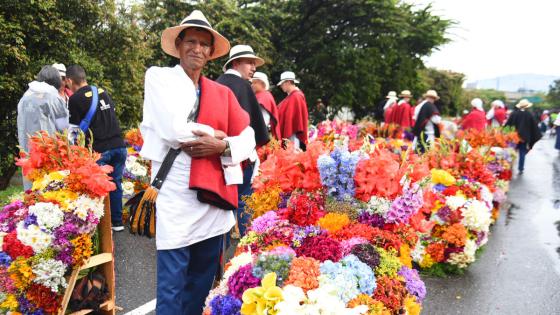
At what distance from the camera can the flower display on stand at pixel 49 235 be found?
2826 mm

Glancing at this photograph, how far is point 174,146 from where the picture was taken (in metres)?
2.35

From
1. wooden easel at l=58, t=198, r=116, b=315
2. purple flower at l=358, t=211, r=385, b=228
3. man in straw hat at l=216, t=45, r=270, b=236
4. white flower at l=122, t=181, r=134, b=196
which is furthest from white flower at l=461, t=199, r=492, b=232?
white flower at l=122, t=181, r=134, b=196

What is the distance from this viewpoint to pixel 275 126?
546cm

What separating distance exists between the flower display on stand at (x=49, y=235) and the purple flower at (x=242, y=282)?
48.1 inches

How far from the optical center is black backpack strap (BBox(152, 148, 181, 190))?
236 cm

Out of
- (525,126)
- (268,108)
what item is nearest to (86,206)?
(268,108)

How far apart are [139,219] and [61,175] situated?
67 centimetres

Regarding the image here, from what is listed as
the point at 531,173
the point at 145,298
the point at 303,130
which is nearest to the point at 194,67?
the point at 145,298

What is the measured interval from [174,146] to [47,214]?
1.17 m

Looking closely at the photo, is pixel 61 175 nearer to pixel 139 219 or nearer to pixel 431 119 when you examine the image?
pixel 139 219

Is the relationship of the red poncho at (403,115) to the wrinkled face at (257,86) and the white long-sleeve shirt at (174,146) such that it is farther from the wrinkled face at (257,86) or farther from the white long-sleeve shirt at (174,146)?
the white long-sleeve shirt at (174,146)

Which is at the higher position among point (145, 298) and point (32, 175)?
point (32, 175)

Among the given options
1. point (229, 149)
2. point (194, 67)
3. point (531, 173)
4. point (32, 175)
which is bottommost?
point (531, 173)

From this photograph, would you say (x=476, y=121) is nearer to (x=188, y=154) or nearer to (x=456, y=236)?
(x=456, y=236)
